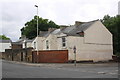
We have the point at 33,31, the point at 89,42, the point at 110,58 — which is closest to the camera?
the point at 89,42

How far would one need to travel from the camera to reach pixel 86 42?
4653 centimetres

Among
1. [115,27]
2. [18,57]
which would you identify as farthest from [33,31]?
[115,27]

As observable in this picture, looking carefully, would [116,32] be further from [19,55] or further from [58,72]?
[58,72]

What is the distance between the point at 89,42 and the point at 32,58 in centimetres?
1101

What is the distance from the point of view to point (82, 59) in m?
45.2

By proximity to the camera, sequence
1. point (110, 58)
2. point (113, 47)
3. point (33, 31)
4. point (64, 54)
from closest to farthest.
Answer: point (64, 54), point (110, 58), point (113, 47), point (33, 31)

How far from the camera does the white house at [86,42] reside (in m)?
44.7

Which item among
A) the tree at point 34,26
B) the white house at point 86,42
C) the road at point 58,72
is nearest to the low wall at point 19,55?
the white house at point 86,42

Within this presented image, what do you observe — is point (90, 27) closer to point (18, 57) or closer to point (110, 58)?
point (110, 58)

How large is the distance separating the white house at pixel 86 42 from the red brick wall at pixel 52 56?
108 cm

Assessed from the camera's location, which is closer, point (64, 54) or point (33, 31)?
point (64, 54)

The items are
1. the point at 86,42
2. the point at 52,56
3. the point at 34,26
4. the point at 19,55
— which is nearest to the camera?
the point at 52,56

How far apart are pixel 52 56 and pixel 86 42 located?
733 centimetres

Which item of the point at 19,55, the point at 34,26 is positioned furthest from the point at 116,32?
the point at 34,26
